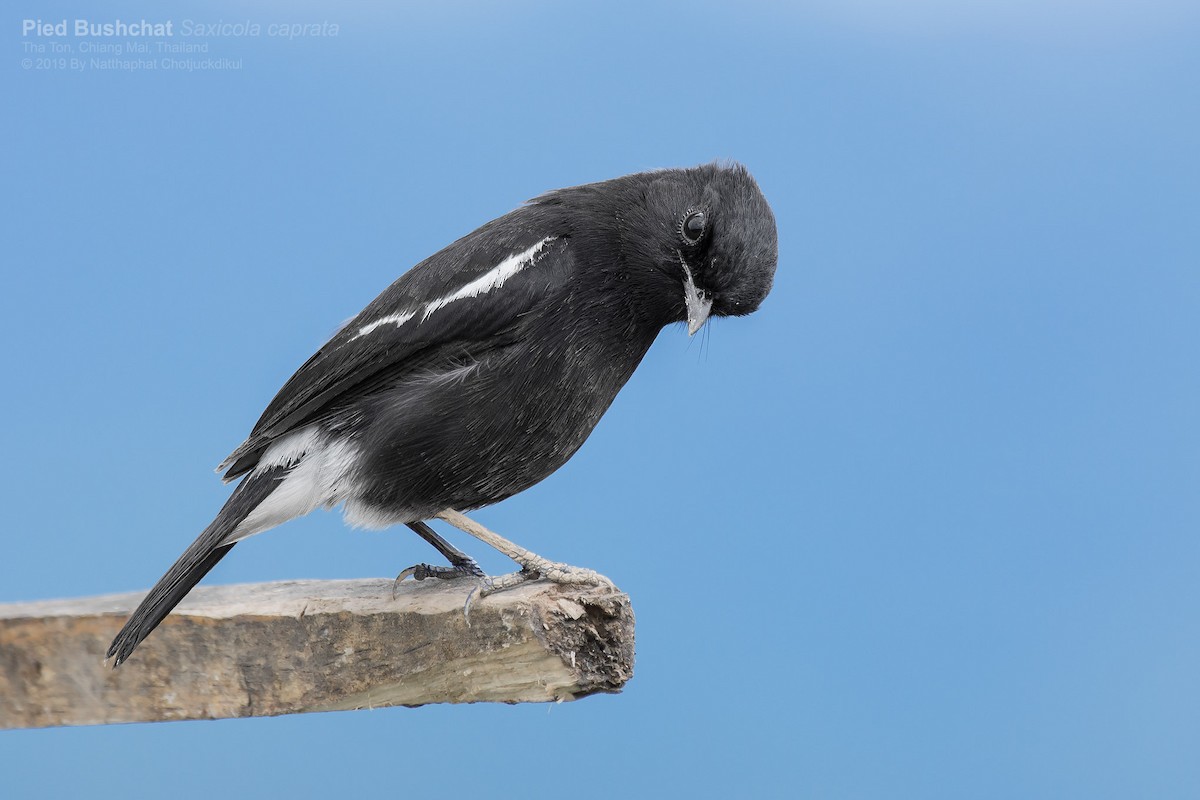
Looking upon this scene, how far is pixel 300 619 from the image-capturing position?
113 inches

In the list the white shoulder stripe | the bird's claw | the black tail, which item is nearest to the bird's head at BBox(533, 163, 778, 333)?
the white shoulder stripe

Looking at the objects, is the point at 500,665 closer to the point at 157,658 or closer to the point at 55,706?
the point at 157,658

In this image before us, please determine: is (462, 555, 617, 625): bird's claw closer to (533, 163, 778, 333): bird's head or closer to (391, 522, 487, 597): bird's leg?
(391, 522, 487, 597): bird's leg

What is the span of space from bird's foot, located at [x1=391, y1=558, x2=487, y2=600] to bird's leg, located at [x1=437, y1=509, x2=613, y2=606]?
1.08 ft

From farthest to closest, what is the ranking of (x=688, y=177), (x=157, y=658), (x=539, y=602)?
(x=157, y=658)
(x=688, y=177)
(x=539, y=602)

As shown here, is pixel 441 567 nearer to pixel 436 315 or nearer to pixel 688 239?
pixel 436 315

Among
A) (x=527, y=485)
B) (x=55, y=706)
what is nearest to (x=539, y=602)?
(x=527, y=485)

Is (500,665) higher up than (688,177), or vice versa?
(688,177)

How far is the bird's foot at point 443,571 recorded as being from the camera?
311 cm

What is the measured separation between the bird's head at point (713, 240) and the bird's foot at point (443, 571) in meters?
0.98

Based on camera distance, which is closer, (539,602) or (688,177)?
(539,602)

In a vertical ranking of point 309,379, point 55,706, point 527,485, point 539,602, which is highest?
point 309,379

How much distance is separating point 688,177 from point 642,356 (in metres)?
0.49

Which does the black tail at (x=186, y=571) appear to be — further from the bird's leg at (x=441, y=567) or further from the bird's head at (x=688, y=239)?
the bird's head at (x=688, y=239)
